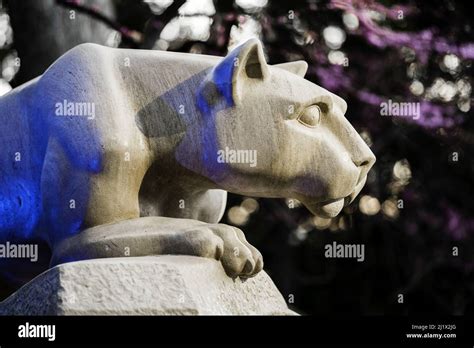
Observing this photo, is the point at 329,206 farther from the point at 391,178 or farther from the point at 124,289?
the point at 391,178

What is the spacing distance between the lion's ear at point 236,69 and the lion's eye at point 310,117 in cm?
28

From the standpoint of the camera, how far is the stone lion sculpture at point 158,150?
387 cm

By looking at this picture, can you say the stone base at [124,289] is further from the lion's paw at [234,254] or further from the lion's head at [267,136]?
the lion's head at [267,136]

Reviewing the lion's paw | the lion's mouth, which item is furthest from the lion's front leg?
the lion's mouth

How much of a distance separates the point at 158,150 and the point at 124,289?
2.44 feet

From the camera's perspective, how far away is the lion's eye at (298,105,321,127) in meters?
4.12

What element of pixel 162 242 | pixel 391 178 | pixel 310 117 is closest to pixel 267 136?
pixel 310 117

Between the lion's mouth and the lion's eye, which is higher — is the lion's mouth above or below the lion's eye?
below

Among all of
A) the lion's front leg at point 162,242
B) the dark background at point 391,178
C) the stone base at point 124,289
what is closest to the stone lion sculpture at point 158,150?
the lion's front leg at point 162,242

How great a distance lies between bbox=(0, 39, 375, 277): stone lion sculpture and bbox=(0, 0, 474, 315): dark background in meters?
5.72

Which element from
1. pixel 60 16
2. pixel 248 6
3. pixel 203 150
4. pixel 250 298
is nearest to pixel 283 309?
pixel 250 298

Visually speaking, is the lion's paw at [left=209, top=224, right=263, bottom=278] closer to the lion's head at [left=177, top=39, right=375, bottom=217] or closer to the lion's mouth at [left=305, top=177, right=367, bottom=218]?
the lion's head at [left=177, top=39, right=375, bottom=217]

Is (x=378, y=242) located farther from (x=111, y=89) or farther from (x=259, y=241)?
(x=111, y=89)

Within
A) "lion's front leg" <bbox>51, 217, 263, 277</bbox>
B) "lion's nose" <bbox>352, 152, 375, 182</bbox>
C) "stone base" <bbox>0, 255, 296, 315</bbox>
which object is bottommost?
"stone base" <bbox>0, 255, 296, 315</bbox>
